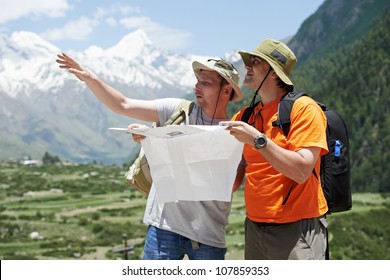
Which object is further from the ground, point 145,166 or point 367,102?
point 145,166

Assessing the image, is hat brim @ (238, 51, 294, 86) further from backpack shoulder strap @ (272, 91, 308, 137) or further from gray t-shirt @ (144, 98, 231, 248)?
gray t-shirt @ (144, 98, 231, 248)

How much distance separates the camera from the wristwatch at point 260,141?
4.31 meters

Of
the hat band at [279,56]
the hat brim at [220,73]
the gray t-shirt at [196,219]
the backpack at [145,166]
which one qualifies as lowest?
the gray t-shirt at [196,219]

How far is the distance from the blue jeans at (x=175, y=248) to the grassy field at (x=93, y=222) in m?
33.3

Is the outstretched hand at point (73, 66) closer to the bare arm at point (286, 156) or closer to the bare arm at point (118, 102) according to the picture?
the bare arm at point (118, 102)

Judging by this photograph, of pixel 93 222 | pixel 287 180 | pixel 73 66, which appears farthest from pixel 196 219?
pixel 93 222

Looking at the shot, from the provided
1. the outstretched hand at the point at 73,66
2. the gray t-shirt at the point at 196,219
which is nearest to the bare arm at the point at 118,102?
the outstretched hand at the point at 73,66

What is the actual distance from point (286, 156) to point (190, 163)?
118 cm

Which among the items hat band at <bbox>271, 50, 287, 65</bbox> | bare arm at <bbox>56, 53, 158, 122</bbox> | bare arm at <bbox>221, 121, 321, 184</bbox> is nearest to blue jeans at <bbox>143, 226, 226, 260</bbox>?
bare arm at <bbox>56, 53, 158, 122</bbox>

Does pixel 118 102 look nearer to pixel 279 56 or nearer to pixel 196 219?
pixel 196 219

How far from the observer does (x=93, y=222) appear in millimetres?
83938

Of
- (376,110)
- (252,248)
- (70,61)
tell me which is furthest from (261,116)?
(376,110)
